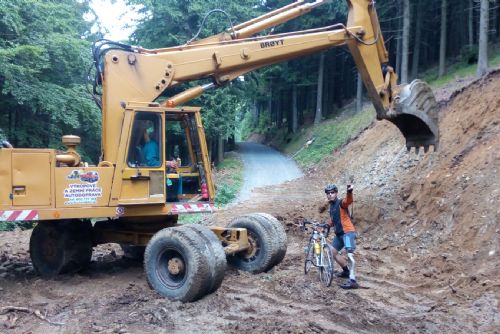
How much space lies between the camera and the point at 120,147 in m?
8.42

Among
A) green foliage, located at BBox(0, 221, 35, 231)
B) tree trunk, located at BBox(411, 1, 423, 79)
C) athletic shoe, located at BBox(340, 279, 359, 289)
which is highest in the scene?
tree trunk, located at BBox(411, 1, 423, 79)

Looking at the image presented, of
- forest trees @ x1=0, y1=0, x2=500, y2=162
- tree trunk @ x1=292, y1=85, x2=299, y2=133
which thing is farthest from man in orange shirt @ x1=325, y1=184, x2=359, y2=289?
tree trunk @ x1=292, y1=85, x2=299, y2=133

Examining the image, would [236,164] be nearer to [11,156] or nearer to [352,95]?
[352,95]

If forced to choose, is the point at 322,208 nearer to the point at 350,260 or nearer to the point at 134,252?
the point at 134,252

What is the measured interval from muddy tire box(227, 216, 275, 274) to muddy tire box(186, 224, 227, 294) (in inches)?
61.5

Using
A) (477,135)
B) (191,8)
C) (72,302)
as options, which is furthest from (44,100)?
(477,135)

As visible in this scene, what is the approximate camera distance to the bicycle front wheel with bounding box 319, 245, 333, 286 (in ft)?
27.4

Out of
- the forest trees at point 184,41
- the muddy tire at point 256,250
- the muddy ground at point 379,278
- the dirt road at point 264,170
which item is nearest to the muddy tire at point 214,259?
the muddy ground at point 379,278

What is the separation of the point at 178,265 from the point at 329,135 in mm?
25415

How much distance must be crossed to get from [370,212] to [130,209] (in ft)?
22.8

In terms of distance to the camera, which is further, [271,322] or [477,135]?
[477,135]

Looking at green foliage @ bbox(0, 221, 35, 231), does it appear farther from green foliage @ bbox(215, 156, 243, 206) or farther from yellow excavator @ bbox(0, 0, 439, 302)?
yellow excavator @ bbox(0, 0, 439, 302)

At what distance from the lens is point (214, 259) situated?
25.3 ft

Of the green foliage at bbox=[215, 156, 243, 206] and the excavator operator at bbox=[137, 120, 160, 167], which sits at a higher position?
the excavator operator at bbox=[137, 120, 160, 167]
